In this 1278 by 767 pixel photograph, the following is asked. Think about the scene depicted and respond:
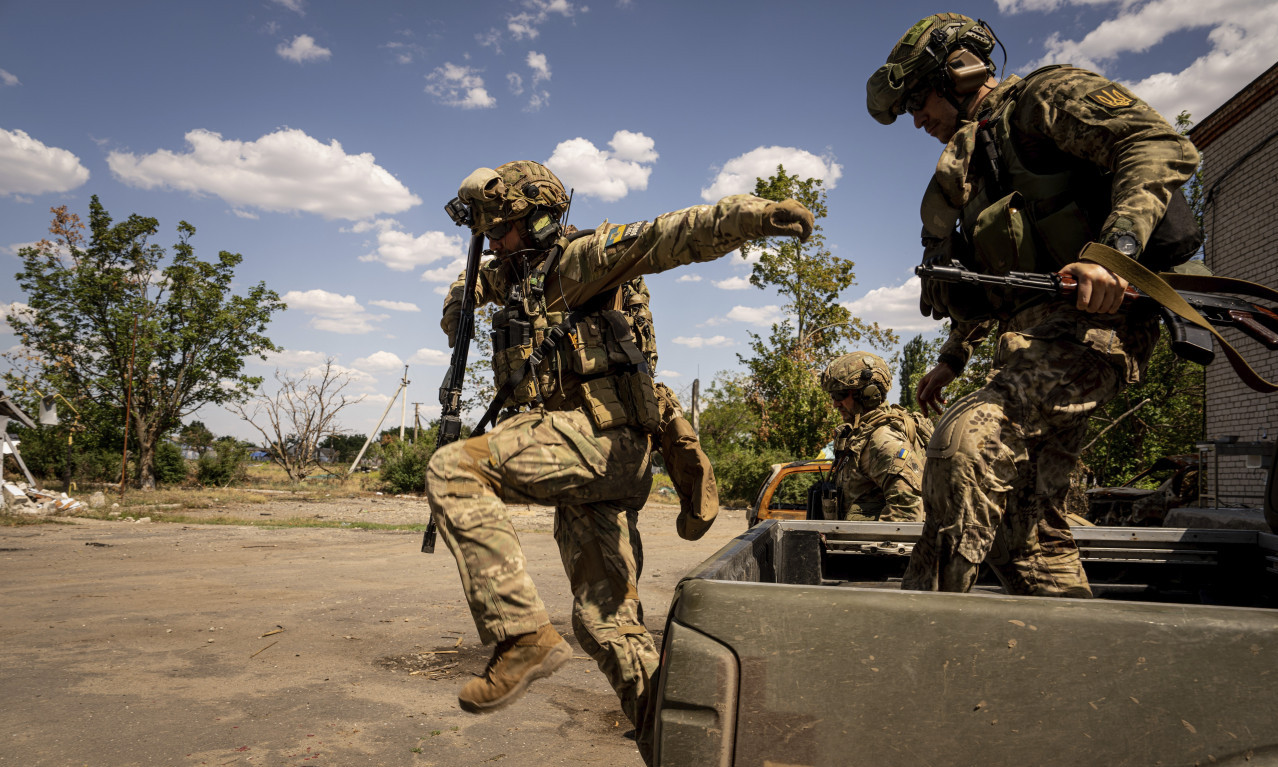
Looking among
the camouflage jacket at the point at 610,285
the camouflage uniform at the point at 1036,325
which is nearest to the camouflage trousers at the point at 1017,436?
the camouflage uniform at the point at 1036,325

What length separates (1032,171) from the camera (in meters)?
2.28

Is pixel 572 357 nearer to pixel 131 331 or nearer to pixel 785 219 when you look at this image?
pixel 785 219

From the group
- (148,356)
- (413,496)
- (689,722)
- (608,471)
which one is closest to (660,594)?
(608,471)

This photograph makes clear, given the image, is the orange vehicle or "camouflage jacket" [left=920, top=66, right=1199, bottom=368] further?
the orange vehicle

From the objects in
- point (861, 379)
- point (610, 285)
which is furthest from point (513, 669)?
point (861, 379)

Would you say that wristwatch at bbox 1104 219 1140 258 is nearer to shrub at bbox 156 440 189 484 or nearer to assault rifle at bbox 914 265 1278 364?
assault rifle at bbox 914 265 1278 364

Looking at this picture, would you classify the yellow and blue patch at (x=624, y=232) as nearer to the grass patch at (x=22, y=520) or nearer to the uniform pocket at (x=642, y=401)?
the uniform pocket at (x=642, y=401)

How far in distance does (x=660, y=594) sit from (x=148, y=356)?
21961 millimetres

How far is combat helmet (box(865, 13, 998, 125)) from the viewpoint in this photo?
2.46 metres

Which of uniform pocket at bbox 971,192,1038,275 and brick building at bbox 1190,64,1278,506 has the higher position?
brick building at bbox 1190,64,1278,506

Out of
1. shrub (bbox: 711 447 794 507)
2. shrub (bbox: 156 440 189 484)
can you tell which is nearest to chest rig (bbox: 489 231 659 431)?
shrub (bbox: 711 447 794 507)

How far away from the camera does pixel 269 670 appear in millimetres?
4469

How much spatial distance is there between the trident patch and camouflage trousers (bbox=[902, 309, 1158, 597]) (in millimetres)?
572

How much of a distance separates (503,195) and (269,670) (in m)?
3.26
